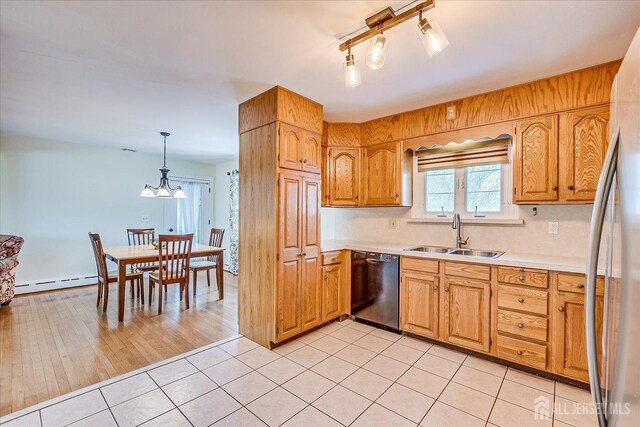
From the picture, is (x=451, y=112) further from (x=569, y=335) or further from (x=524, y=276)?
(x=569, y=335)

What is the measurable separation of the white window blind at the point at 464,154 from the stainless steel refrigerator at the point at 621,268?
6.44 feet

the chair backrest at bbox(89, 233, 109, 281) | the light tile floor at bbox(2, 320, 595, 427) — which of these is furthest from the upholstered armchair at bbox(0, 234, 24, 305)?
the light tile floor at bbox(2, 320, 595, 427)

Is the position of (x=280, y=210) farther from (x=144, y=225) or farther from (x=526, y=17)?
(x=144, y=225)

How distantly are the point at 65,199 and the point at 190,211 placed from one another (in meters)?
2.00

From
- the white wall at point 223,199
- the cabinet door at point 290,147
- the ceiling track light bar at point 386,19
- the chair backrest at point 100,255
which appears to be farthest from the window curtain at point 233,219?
the ceiling track light bar at point 386,19

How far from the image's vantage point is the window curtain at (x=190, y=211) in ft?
19.2

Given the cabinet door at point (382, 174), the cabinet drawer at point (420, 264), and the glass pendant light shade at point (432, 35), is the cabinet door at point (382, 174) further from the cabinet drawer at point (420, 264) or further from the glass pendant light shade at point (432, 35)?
the glass pendant light shade at point (432, 35)

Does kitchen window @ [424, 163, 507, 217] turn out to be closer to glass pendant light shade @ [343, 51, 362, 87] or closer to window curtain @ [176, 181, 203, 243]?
glass pendant light shade @ [343, 51, 362, 87]

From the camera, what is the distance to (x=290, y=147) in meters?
2.64

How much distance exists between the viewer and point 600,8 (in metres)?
1.53

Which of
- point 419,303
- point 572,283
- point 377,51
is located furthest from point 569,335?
point 377,51

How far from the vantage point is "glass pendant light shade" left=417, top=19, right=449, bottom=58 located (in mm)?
1380

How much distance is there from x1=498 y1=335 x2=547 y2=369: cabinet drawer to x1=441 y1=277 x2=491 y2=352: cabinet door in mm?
113

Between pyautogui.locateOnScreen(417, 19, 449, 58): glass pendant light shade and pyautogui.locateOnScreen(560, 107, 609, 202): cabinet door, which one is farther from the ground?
pyautogui.locateOnScreen(417, 19, 449, 58): glass pendant light shade
